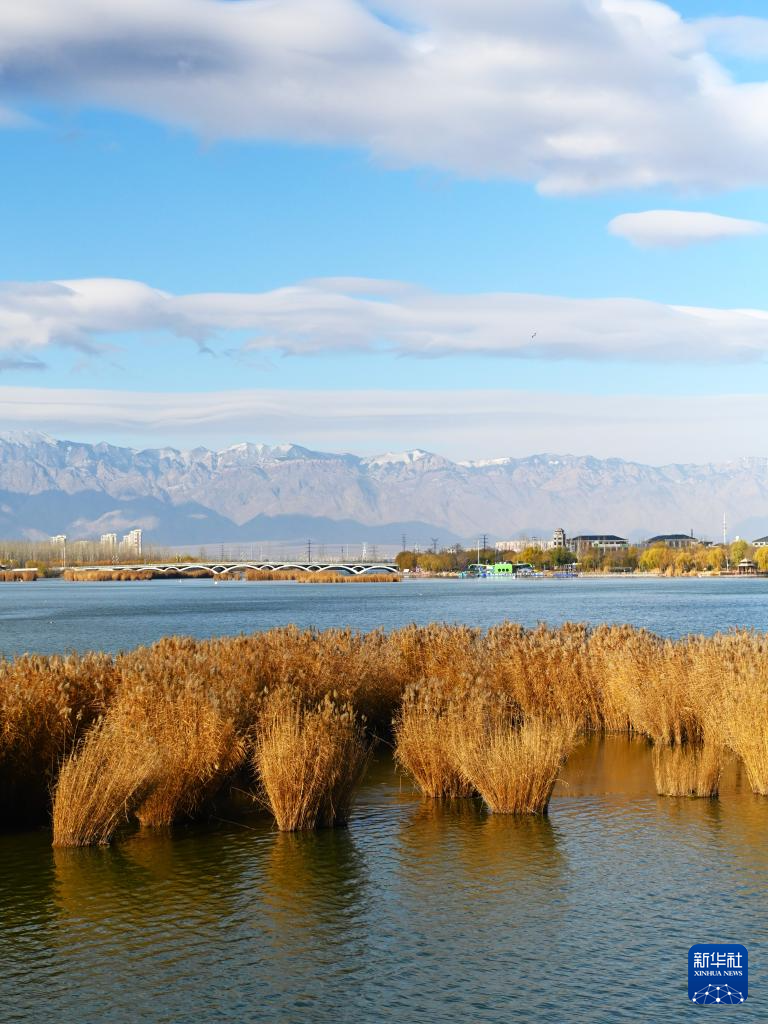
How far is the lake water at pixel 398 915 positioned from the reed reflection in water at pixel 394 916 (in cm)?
3

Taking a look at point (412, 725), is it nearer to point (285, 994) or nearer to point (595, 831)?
point (595, 831)

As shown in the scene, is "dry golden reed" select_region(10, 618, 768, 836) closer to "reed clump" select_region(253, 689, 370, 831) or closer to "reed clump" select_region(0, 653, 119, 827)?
"reed clump" select_region(0, 653, 119, 827)

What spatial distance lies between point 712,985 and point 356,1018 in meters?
3.05

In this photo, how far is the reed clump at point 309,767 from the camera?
14984 millimetres

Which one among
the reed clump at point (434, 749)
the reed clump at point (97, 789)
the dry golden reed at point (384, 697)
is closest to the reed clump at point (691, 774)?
the dry golden reed at point (384, 697)

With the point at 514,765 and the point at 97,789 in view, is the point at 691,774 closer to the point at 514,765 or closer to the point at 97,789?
the point at 514,765

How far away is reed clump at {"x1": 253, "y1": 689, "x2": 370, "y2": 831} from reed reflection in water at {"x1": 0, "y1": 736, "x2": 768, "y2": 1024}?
309mm

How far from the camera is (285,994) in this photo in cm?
1006

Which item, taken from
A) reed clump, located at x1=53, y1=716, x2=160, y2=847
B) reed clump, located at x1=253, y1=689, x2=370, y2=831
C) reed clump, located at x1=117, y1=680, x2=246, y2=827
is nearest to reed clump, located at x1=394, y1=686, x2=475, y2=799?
reed clump, located at x1=253, y1=689, x2=370, y2=831

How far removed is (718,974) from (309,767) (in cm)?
632

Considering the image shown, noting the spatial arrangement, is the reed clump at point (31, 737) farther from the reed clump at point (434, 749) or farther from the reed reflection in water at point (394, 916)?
the reed clump at point (434, 749)

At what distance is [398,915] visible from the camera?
12.1 m

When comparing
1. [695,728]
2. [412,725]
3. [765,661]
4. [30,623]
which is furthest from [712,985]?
[30,623]

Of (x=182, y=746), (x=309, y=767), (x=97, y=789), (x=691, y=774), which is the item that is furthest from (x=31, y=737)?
(x=691, y=774)
